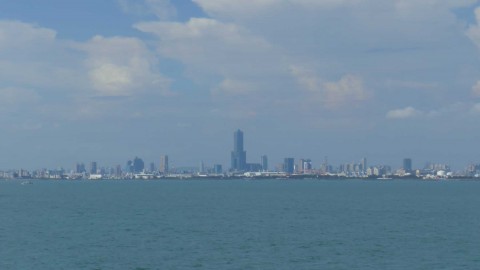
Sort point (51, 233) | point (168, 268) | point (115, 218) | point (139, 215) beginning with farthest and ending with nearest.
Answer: point (139, 215) → point (115, 218) → point (51, 233) → point (168, 268)

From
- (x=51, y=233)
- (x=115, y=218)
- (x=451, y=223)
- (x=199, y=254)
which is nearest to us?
(x=199, y=254)

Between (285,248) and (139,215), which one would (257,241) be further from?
(139,215)

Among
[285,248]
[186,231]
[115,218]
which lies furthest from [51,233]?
[285,248]

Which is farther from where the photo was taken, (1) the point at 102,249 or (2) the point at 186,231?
(2) the point at 186,231

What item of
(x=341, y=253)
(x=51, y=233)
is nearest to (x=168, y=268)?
(x=341, y=253)

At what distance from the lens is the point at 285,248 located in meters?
63.1

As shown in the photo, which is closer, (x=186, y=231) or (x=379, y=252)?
(x=379, y=252)

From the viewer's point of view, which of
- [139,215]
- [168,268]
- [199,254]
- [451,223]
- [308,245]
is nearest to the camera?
[168,268]

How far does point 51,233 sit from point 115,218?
2010 cm

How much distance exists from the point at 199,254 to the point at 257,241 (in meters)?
9.63

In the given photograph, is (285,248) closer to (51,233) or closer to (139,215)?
(51,233)

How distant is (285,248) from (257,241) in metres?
5.23

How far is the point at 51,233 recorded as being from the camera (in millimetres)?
75750

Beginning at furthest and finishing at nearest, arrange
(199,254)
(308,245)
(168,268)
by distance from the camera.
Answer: (308,245)
(199,254)
(168,268)
